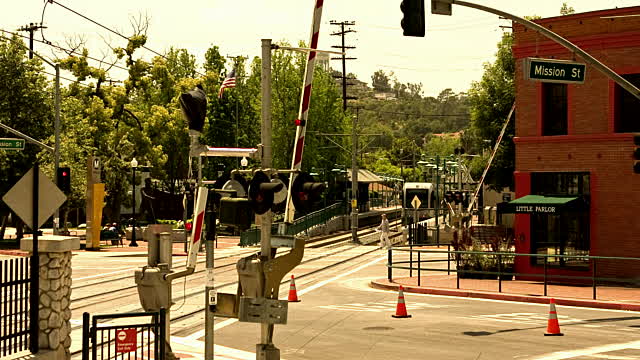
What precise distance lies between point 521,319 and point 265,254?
10467 millimetres

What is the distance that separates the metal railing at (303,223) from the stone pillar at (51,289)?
3854cm

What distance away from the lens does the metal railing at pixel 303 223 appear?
56.1 m

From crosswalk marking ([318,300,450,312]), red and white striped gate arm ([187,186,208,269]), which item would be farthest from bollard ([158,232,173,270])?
crosswalk marking ([318,300,450,312])

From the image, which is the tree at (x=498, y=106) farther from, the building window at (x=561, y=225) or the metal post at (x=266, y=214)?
the metal post at (x=266, y=214)

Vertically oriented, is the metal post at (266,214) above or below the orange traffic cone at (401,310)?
above

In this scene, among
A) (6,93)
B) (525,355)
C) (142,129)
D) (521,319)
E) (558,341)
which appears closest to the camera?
(525,355)

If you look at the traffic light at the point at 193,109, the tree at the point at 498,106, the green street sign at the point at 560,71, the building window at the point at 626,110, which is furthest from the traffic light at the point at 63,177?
the tree at the point at 498,106

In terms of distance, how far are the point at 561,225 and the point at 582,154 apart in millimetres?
2353

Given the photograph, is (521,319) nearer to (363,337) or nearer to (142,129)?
(363,337)

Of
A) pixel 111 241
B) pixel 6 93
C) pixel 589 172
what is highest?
pixel 6 93

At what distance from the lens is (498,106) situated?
Result: 2477 inches

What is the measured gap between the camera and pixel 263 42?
13.1m

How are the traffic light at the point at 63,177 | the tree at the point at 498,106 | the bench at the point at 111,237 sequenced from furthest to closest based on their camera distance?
the tree at the point at 498,106, the bench at the point at 111,237, the traffic light at the point at 63,177

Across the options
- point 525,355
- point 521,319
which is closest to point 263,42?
point 525,355
